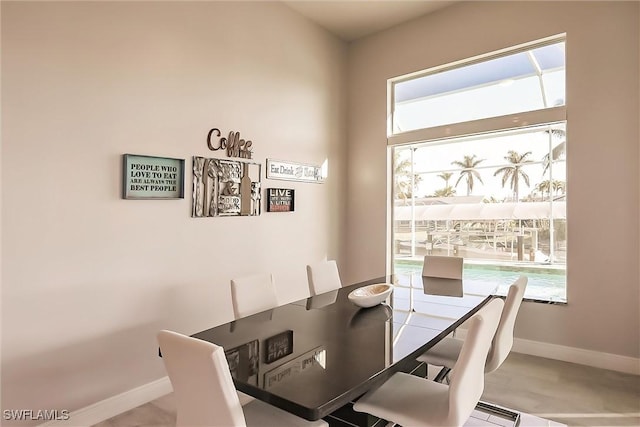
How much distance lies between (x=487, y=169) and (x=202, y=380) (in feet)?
12.3

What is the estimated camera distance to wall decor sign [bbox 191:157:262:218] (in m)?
3.21

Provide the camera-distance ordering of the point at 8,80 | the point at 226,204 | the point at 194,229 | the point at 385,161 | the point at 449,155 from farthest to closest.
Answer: the point at 385,161 → the point at 449,155 → the point at 226,204 → the point at 194,229 → the point at 8,80

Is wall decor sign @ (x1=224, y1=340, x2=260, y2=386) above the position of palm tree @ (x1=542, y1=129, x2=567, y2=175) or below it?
below

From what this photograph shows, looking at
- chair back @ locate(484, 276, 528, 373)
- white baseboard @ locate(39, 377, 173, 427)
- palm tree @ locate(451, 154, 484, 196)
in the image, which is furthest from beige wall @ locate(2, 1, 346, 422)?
chair back @ locate(484, 276, 528, 373)

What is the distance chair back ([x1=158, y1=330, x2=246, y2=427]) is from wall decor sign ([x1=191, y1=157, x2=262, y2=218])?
1895mm

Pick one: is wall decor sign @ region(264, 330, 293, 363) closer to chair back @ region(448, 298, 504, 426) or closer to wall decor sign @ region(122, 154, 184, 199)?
chair back @ region(448, 298, 504, 426)

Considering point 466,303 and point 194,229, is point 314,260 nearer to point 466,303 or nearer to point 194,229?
point 194,229

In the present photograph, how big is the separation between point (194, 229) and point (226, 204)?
0.38 m

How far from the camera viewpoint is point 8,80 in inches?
87.7

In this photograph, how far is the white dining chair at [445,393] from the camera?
1.58m

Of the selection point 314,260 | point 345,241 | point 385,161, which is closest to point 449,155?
point 385,161

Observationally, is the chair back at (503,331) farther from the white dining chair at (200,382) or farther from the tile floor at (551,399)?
the white dining chair at (200,382)

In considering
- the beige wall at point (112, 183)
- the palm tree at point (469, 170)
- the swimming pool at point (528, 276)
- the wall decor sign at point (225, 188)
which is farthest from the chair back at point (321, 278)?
the palm tree at point (469, 170)

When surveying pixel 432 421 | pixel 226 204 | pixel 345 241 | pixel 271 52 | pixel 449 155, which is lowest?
pixel 432 421
